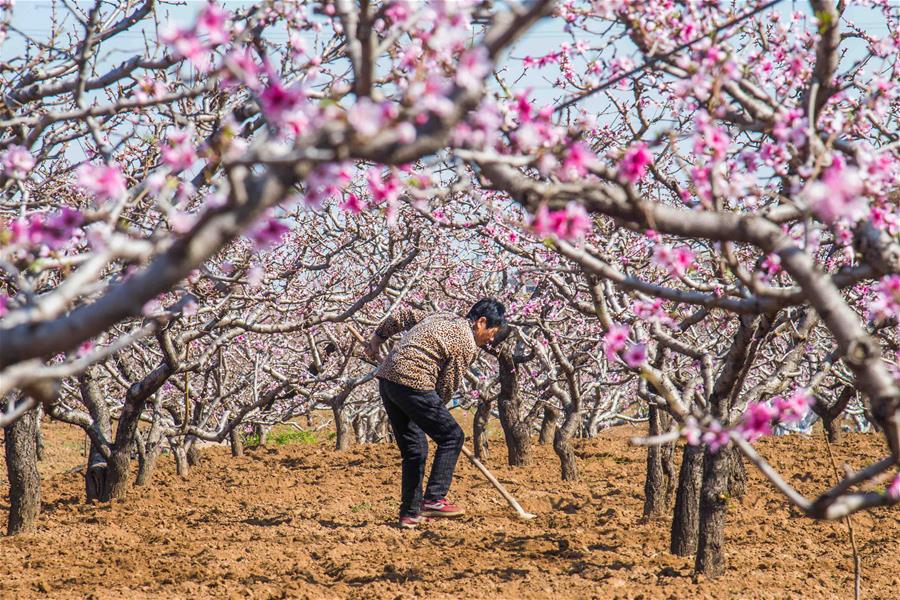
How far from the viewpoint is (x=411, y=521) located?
7.38m

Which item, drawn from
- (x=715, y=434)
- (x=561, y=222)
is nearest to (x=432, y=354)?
(x=715, y=434)

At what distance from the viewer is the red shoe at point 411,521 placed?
7.39 meters

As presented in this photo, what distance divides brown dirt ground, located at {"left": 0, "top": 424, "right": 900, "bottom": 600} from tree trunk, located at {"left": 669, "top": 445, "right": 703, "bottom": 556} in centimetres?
16

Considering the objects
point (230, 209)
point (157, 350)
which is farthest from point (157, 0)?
point (157, 350)

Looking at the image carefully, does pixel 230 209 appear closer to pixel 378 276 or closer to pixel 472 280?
pixel 378 276

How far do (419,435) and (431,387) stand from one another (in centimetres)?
48

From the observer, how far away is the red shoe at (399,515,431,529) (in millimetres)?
7387

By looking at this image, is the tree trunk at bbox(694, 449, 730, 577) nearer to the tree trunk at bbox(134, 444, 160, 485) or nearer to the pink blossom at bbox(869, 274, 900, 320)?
the pink blossom at bbox(869, 274, 900, 320)

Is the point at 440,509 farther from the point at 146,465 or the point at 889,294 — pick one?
the point at 889,294

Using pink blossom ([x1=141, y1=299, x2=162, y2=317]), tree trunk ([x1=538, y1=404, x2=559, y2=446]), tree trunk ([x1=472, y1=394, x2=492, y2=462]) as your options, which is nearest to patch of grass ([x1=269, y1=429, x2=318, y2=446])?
tree trunk ([x1=538, y1=404, x2=559, y2=446])

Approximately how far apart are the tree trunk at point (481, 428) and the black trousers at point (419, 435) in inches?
201

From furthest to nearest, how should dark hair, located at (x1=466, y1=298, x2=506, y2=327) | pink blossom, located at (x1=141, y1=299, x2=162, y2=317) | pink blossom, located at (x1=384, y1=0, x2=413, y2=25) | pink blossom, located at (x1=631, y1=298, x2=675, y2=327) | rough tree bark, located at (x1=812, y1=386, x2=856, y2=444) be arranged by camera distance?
rough tree bark, located at (x1=812, y1=386, x2=856, y2=444) → dark hair, located at (x1=466, y1=298, x2=506, y2=327) → pink blossom, located at (x1=631, y1=298, x2=675, y2=327) → pink blossom, located at (x1=141, y1=299, x2=162, y2=317) → pink blossom, located at (x1=384, y1=0, x2=413, y2=25)

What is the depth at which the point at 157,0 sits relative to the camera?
496cm

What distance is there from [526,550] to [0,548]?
3955mm
